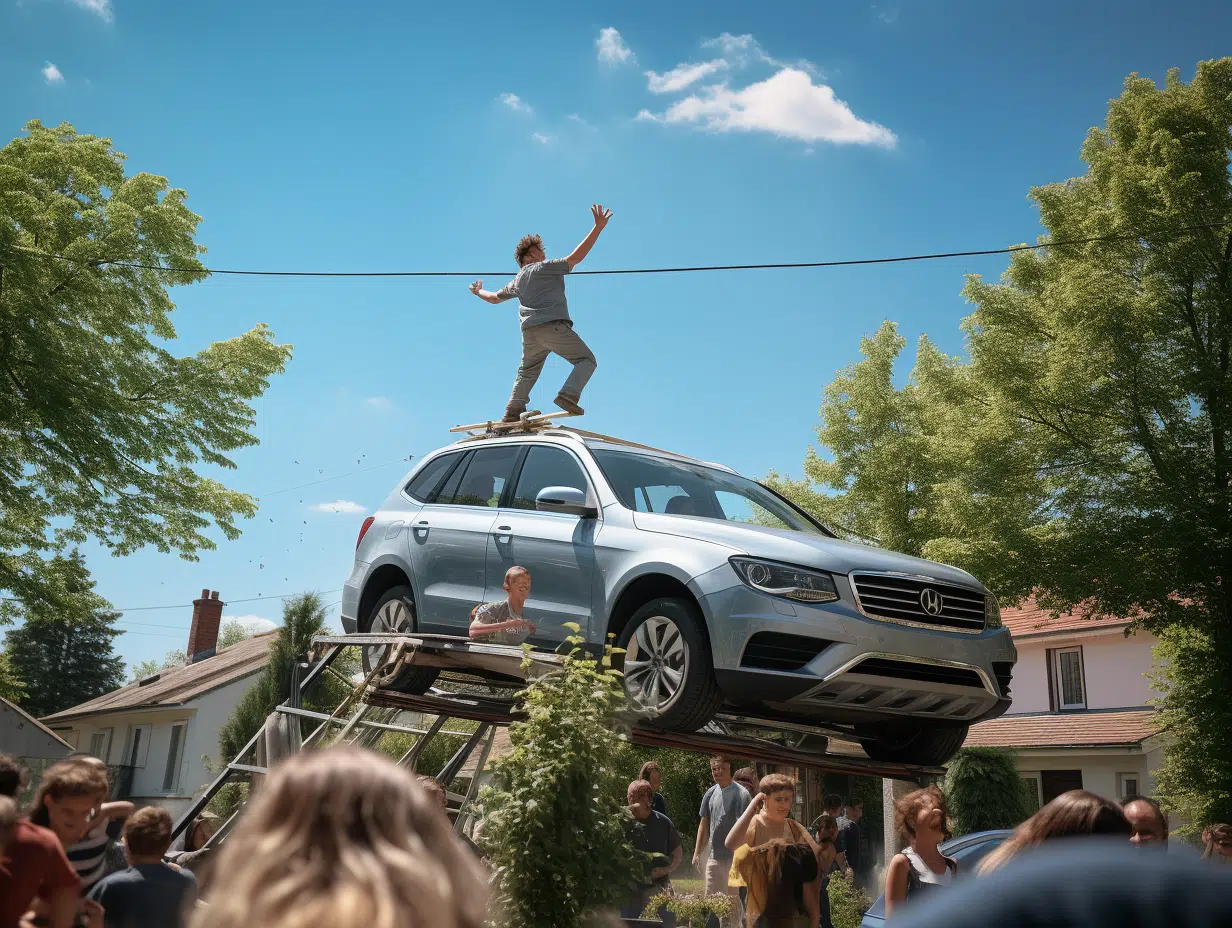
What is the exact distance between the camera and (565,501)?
740 centimetres

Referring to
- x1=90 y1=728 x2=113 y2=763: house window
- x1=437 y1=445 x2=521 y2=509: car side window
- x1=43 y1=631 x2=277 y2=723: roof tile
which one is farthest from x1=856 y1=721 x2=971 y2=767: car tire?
x1=90 y1=728 x2=113 y2=763: house window

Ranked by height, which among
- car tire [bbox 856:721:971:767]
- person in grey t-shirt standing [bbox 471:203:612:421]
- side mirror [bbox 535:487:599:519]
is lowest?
car tire [bbox 856:721:971:767]

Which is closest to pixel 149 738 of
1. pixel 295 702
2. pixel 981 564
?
pixel 981 564

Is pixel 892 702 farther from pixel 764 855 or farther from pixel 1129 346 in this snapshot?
pixel 1129 346

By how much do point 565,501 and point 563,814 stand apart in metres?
1.82

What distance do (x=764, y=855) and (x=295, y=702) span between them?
3.65m

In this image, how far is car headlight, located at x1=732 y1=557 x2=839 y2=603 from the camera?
6.60 meters

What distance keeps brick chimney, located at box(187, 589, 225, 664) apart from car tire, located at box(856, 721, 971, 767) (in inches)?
1732

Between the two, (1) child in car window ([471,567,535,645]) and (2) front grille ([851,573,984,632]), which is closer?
(2) front grille ([851,573,984,632])

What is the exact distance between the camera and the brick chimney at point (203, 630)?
48625 mm

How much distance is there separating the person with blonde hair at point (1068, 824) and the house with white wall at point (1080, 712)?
24840 millimetres

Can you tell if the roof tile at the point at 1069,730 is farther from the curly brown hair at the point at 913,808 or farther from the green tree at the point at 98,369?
the curly brown hair at the point at 913,808

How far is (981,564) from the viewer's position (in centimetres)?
1819

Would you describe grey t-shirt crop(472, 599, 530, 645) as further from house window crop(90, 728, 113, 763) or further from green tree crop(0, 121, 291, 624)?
house window crop(90, 728, 113, 763)
